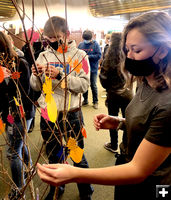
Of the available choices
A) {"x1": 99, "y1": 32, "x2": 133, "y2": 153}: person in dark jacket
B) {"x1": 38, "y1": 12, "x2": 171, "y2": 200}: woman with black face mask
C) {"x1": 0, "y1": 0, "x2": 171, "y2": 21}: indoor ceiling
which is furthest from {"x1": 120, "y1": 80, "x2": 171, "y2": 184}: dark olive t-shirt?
{"x1": 0, "y1": 0, "x2": 171, "y2": 21}: indoor ceiling

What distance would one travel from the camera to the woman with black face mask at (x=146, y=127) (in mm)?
533

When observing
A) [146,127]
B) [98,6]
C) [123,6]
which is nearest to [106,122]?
[146,127]

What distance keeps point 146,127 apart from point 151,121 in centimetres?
5

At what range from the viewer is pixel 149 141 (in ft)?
1.80

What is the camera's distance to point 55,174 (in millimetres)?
454

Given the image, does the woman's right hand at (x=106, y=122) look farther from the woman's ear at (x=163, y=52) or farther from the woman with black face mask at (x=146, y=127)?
the woman's ear at (x=163, y=52)

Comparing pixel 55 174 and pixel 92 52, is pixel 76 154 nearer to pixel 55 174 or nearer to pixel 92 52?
pixel 55 174

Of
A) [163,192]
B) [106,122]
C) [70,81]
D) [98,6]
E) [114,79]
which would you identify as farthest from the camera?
[98,6]

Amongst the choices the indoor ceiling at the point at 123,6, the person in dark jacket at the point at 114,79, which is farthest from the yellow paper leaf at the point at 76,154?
the indoor ceiling at the point at 123,6

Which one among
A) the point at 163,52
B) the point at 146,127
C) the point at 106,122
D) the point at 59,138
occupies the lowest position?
the point at 59,138

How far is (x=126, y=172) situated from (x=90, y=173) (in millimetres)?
119

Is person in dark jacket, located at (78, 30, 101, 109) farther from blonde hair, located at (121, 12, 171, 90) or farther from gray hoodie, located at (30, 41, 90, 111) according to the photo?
blonde hair, located at (121, 12, 171, 90)

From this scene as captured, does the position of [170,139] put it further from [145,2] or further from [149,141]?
[145,2]

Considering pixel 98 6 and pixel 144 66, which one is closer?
pixel 144 66
